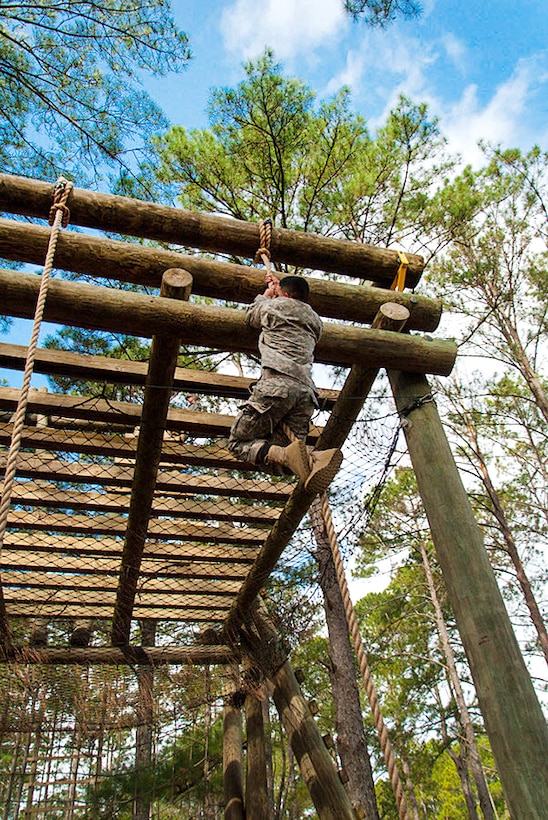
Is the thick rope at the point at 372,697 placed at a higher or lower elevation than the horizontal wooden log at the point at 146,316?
lower

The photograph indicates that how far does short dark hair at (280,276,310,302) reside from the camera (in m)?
2.42

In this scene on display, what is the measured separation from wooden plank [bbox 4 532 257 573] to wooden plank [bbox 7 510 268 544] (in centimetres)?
11

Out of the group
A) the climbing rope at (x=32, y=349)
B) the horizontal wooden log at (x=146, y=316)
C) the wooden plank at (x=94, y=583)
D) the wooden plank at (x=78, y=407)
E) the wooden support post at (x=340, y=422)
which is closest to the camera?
the climbing rope at (x=32, y=349)

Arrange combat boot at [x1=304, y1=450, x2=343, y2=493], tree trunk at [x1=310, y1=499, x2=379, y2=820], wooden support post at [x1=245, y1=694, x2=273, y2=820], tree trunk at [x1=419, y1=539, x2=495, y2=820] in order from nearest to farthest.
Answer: combat boot at [x1=304, y1=450, x2=343, y2=493], wooden support post at [x1=245, y1=694, x2=273, y2=820], tree trunk at [x1=310, y1=499, x2=379, y2=820], tree trunk at [x1=419, y1=539, x2=495, y2=820]

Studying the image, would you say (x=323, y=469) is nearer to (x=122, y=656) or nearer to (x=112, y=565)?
(x=112, y=565)

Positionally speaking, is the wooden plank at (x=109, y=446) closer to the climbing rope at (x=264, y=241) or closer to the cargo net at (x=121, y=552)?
the cargo net at (x=121, y=552)

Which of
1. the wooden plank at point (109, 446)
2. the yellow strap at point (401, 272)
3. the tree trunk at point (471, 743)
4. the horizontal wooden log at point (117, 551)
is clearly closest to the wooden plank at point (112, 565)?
the horizontal wooden log at point (117, 551)

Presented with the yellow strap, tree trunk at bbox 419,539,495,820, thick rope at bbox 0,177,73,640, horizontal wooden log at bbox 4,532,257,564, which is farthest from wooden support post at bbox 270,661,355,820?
tree trunk at bbox 419,539,495,820

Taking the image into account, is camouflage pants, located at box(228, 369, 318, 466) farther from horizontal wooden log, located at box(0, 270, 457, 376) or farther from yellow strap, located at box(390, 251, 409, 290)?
yellow strap, located at box(390, 251, 409, 290)

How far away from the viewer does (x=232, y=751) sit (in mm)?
4285

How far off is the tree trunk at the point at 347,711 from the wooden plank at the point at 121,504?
1.65 metres

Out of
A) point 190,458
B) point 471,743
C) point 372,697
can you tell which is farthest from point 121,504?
point 471,743

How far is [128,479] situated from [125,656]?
1.44 m

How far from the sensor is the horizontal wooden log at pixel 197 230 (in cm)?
254
